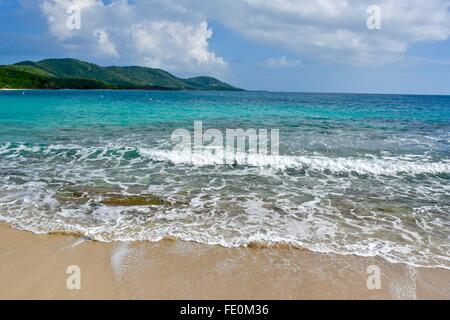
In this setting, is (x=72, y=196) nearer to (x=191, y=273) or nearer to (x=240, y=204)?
(x=240, y=204)

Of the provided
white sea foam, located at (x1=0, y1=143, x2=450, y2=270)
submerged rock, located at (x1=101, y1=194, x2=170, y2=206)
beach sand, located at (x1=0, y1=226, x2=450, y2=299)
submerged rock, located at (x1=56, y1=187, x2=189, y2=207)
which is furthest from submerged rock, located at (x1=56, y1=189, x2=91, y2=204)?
beach sand, located at (x1=0, y1=226, x2=450, y2=299)

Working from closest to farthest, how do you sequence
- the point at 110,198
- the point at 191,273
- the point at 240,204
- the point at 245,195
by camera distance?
the point at 191,273 → the point at 240,204 → the point at 110,198 → the point at 245,195

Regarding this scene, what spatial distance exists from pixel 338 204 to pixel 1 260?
8549 millimetres

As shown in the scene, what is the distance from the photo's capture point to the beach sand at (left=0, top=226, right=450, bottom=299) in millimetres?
5434

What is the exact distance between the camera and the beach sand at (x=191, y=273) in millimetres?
5434

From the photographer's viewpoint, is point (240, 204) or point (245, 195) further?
point (245, 195)

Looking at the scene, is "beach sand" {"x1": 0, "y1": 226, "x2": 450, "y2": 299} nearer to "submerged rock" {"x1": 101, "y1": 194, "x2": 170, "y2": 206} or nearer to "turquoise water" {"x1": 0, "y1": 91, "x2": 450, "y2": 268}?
"turquoise water" {"x1": 0, "y1": 91, "x2": 450, "y2": 268}

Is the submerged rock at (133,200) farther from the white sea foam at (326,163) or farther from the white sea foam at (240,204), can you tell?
the white sea foam at (326,163)

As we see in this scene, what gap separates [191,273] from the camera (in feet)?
19.7

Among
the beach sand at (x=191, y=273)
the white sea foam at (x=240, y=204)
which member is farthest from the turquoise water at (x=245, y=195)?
the beach sand at (x=191, y=273)

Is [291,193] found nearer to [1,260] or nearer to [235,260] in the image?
[235,260]

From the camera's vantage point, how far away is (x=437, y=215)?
9.30 meters

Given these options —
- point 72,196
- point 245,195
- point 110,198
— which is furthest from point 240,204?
point 72,196

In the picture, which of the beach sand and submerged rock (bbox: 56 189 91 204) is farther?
submerged rock (bbox: 56 189 91 204)
